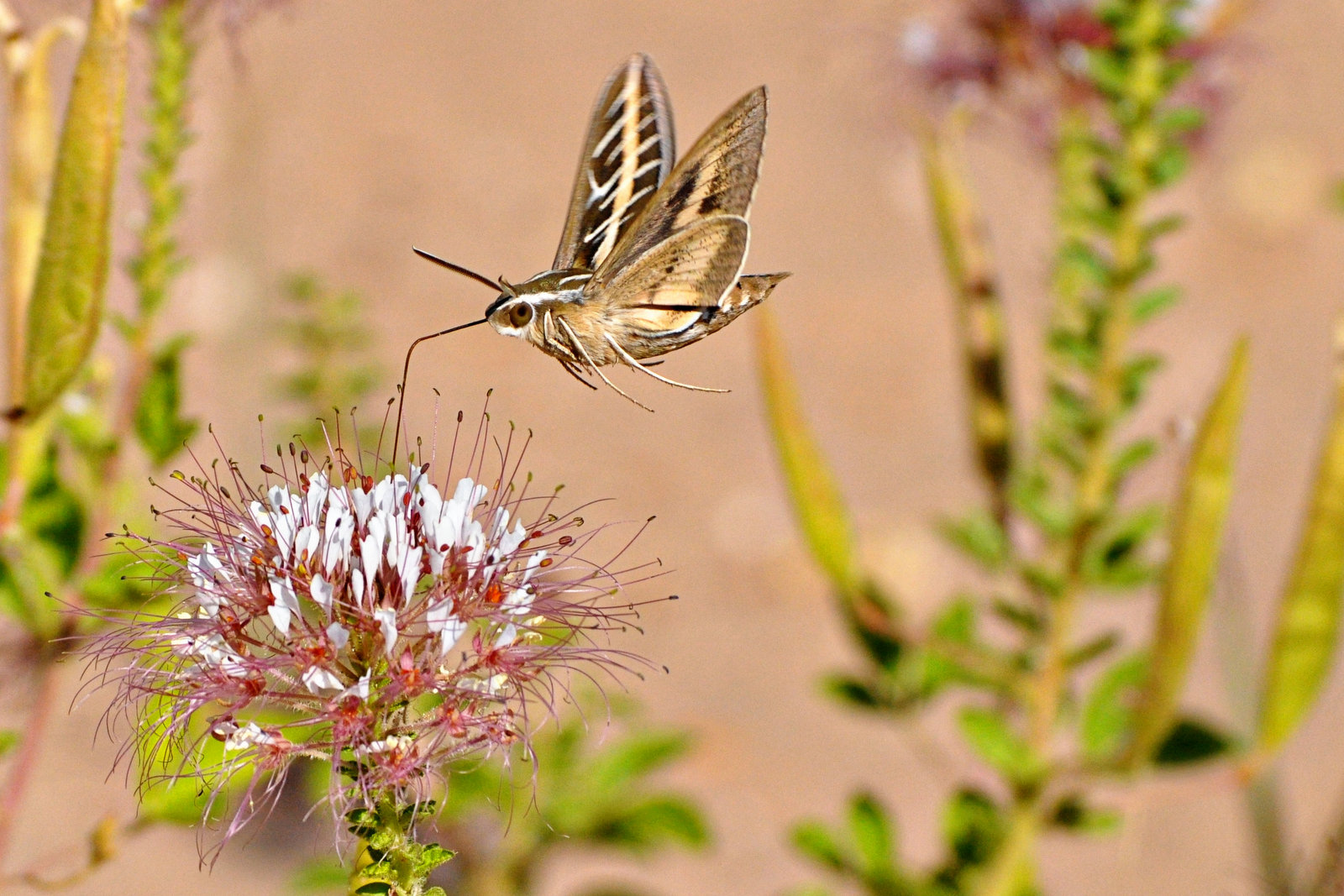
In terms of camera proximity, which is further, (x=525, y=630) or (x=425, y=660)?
(x=525, y=630)

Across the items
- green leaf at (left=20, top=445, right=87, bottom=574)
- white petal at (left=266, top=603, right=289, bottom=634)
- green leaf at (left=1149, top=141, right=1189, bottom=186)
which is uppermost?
green leaf at (left=1149, top=141, right=1189, bottom=186)

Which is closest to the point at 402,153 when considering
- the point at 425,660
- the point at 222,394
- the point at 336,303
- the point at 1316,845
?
the point at 222,394

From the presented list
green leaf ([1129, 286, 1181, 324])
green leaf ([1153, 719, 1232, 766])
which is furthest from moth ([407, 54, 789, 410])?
green leaf ([1153, 719, 1232, 766])

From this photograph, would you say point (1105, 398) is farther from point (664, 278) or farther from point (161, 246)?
point (161, 246)

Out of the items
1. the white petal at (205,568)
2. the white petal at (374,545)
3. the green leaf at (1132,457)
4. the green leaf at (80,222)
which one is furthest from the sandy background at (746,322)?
the white petal at (374,545)

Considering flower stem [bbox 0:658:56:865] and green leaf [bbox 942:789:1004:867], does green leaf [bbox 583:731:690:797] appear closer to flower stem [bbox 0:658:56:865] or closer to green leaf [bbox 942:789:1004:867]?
green leaf [bbox 942:789:1004:867]

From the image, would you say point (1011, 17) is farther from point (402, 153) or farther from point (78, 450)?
point (402, 153)

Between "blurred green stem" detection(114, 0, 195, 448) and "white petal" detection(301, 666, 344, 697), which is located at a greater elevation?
"blurred green stem" detection(114, 0, 195, 448)

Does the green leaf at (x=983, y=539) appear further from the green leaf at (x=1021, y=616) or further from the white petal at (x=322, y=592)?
the white petal at (x=322, y=592)
